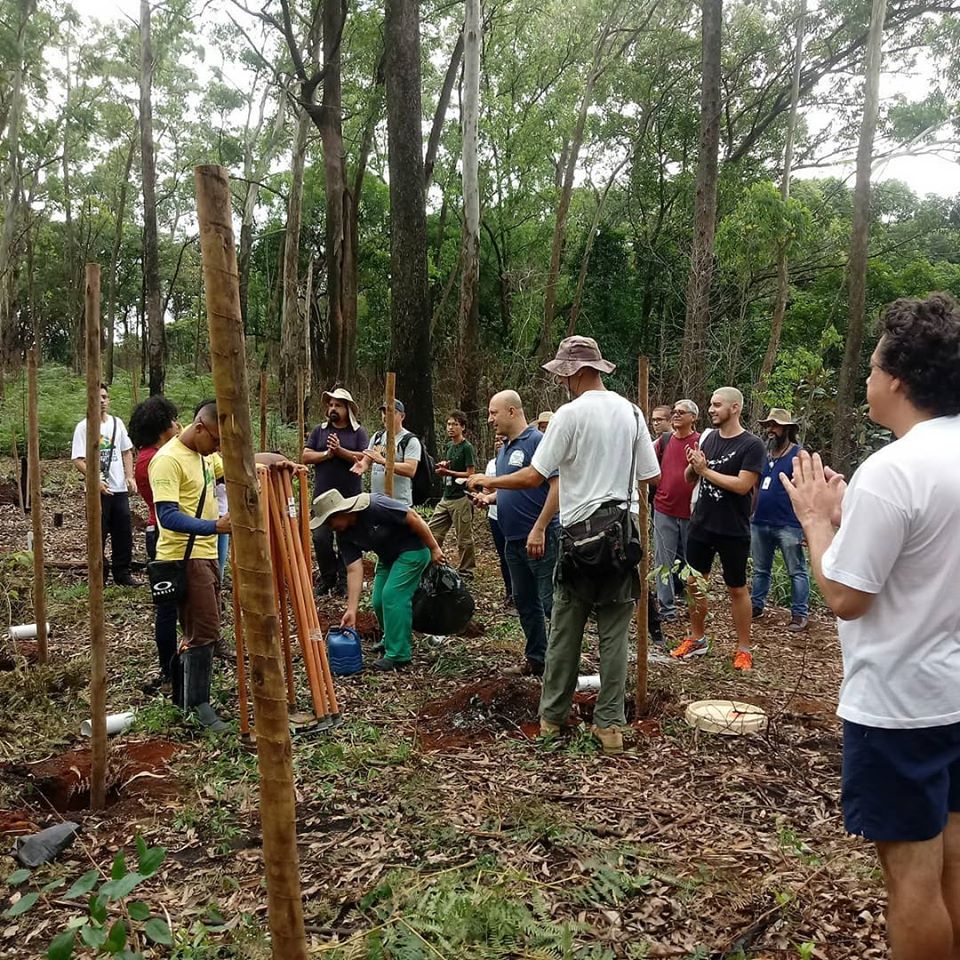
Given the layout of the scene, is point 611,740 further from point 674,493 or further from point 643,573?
point 674,493

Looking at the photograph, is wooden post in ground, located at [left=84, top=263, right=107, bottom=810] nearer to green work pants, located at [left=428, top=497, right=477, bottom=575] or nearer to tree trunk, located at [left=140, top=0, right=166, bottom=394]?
green work pants, located at [left=428, top=497, right=477, bottom=575]

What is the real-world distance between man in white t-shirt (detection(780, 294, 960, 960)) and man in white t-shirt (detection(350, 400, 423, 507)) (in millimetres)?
5261

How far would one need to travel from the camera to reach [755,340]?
20828mm

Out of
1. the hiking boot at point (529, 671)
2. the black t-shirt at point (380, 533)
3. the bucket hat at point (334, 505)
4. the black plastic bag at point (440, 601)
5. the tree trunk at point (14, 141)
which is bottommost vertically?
the hiking boot at point (529, 671)

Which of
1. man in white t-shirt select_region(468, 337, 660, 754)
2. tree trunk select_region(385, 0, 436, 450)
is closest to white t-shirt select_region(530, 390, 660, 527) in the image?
man in white t-shirt select_region(468, 337, 660, 754)

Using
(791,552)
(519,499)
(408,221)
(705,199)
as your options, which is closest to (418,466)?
(519,499)

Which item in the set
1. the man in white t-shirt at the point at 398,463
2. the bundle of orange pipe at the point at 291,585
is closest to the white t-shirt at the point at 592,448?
the bundle of orange pipe at the point at 291,585

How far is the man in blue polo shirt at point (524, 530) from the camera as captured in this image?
17.3ft

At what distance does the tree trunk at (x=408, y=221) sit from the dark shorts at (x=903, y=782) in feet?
28.6

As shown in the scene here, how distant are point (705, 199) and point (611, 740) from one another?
10.9 meters

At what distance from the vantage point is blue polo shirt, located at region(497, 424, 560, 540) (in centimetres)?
530

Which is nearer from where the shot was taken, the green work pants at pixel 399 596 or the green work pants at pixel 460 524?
the green work pants at pixel 399 596

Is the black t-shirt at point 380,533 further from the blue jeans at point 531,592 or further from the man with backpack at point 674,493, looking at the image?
the man with backpack at point 674,493

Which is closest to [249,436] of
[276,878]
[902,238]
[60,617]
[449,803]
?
[276,878]
